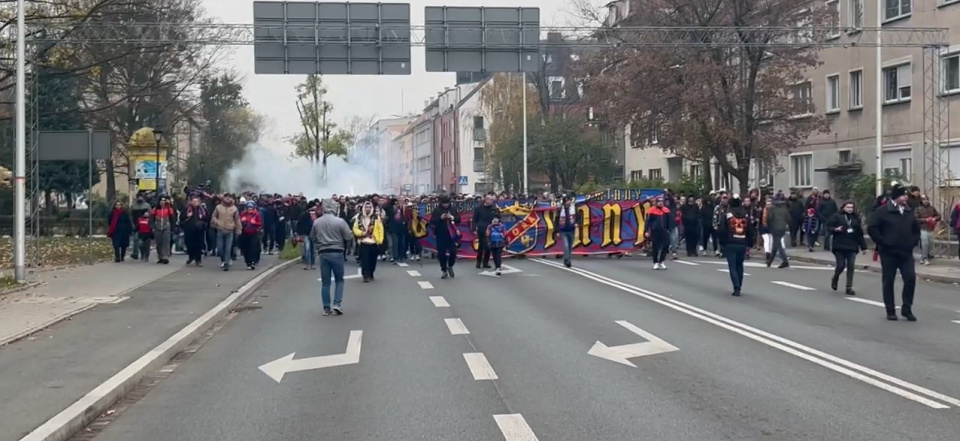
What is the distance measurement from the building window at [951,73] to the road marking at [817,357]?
21676 mm

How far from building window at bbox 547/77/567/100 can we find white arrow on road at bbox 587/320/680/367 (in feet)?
178

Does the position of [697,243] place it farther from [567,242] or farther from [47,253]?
[47,253]

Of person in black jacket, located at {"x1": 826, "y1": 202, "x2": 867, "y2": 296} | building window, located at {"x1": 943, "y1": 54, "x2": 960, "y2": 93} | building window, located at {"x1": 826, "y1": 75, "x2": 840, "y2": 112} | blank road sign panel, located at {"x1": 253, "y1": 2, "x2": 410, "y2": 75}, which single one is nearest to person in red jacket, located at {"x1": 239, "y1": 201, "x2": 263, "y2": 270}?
blank road sign panel, located at {"x1": 253, "y1": 2, "x2": 410, "y2": 75}

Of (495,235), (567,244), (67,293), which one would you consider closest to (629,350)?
(67,293)

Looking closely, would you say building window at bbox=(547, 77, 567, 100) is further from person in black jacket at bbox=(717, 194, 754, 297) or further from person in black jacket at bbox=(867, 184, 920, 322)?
person in black jacket at bbox=(867, 184, 920, 322)

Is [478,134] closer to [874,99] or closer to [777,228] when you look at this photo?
[874,99]

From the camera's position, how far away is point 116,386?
928 centimetres

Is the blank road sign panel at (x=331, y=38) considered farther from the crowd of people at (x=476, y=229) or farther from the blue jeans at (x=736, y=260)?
the blue jeans at (x=736, y=260)

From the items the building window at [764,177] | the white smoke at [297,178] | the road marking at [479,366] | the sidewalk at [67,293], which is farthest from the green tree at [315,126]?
the road marking at [479,366]

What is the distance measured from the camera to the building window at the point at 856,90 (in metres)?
40.5

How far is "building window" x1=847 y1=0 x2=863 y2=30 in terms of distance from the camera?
131 ft

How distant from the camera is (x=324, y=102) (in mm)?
73688

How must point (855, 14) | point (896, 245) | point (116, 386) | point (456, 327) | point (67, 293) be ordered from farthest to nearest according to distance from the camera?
point (855, 14)
point (67, 293)
point (896, 245)
point (456, 327)
point (116, 386)

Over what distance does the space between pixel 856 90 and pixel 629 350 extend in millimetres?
32728
